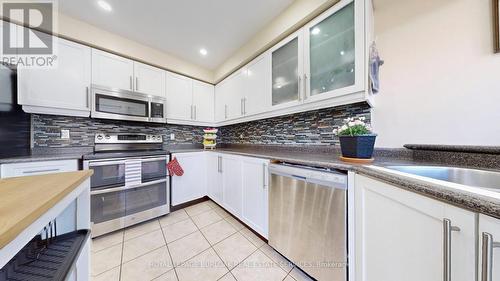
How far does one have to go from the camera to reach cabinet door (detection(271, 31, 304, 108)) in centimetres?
155

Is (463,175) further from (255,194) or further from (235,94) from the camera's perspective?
(235,94)

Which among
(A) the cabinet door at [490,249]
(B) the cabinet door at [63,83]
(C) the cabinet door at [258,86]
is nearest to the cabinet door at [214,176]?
(C) the cabinet door at [258,86]

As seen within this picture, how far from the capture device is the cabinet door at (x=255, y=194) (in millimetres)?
1531

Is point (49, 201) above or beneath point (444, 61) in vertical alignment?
beneath

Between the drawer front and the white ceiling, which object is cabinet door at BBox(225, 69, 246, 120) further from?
the drawer front

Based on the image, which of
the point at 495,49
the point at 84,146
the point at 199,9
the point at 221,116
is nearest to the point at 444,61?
the point at 495,49

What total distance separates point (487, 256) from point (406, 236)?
0.88 feet

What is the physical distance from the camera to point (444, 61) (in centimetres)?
110

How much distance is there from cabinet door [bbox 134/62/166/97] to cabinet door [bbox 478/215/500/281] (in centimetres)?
289

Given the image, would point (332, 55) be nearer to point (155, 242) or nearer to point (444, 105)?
point (444, 105)

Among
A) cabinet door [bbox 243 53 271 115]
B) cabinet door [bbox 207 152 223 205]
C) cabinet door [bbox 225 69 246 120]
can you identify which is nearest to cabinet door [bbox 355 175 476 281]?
cabinet door [bbox 243 53 271 115]

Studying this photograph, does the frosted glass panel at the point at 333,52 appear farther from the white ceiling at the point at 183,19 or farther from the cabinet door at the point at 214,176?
the cabinet door at the point at 214,176

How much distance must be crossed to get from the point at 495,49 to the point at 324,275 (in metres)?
1.73

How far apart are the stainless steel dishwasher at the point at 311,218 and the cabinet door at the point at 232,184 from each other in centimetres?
57
